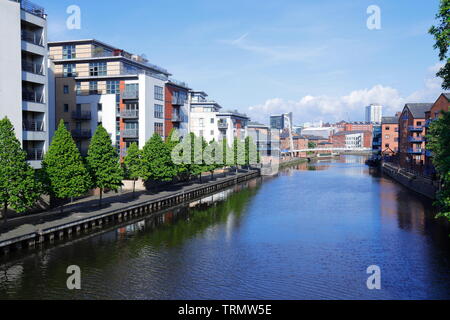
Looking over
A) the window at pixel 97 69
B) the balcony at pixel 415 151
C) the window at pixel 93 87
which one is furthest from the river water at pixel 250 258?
the balcony at pixel 415 151

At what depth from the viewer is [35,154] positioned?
39969 mm

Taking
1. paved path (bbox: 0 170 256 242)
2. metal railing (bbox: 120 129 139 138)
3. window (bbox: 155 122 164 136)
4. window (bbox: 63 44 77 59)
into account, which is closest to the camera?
paved path (bbox: 0 170 256 242)

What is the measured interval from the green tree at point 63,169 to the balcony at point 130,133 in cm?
2301

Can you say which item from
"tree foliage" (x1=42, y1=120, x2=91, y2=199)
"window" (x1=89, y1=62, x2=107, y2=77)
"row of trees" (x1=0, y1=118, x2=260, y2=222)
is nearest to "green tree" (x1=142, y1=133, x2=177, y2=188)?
"row of trees" (x1=0, y1=118, x2=260, y2=222)

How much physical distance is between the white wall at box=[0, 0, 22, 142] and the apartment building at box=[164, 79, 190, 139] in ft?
103

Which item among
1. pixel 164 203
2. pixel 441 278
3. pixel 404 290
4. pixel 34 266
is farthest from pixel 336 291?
pixel 164 203

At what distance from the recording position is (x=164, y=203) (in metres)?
52.0

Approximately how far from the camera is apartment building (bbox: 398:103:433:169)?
88.1 meters

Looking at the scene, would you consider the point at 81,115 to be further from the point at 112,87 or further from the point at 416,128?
the point at 416,128

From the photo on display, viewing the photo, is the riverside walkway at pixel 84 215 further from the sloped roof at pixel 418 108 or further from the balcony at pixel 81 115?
the sloped roof at pixel 418 108

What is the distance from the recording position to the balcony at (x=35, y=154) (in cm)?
3956

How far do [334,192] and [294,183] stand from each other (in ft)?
54.5

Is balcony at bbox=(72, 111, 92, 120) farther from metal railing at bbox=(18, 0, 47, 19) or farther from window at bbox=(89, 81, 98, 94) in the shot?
metal railing at bbox=(18, 0, 47, 19)
